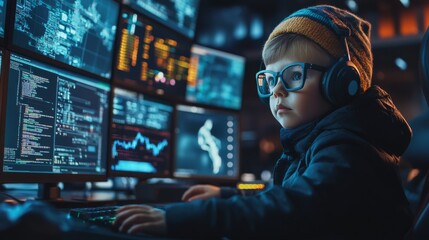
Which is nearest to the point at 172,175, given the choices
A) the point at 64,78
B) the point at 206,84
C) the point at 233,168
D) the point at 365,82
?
the point at 233,168

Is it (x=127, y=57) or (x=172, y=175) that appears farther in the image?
(x=172, y=175)

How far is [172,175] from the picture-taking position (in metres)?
1.82

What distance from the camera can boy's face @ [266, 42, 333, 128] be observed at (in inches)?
33.9

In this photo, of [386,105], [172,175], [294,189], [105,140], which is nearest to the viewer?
[294,189]

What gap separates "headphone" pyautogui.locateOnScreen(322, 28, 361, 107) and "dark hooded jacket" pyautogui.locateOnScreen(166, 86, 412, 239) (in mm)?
23

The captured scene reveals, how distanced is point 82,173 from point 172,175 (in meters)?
0.57

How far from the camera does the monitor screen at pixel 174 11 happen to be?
67.7 inches

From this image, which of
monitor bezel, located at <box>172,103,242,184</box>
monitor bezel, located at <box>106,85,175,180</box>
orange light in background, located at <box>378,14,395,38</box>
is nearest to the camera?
monitor bezel, located at <box>106,85,175,180</box>

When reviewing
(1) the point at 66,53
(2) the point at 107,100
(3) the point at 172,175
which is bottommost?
(3) the point at 172,175

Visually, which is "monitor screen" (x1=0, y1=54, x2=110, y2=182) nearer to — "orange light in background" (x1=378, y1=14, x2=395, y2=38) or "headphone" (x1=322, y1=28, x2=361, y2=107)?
"headphone" (x1=322, y1=28, x2=361, y2=107)

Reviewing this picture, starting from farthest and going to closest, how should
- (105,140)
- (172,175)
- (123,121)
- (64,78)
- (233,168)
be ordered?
(233,168)
(172,175)
(123,121)
(105,140)
(64,78)

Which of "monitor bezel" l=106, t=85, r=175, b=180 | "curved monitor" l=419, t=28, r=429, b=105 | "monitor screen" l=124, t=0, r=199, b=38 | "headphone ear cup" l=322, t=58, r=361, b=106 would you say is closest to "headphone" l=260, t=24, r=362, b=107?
"headphone ear cup" l=322, t=58, r=361, b=106

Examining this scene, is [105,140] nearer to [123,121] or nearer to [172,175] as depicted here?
[123,121]

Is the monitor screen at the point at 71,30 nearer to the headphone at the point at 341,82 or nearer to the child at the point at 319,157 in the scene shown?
the child at the point at 319,157
